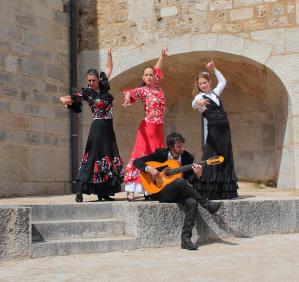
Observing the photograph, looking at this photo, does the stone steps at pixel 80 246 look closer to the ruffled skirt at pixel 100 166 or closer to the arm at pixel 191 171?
the arm at pixel 191 171

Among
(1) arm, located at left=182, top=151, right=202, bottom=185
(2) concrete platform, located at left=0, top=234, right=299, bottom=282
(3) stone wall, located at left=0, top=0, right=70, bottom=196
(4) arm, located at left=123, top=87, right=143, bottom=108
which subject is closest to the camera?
(2) concrete platform, located at left=0, top=234, right=299, bottom=282

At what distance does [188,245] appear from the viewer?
471 cm

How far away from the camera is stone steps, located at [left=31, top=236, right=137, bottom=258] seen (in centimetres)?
436

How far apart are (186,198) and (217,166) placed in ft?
2.81

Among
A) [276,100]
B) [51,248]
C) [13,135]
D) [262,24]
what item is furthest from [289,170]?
[51,248]

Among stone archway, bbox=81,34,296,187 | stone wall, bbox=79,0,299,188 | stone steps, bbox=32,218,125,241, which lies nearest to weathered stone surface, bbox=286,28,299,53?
stone wall, bbox=79,0,299,188

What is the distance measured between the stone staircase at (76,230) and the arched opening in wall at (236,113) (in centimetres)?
349

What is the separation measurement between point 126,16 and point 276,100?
8.39ft

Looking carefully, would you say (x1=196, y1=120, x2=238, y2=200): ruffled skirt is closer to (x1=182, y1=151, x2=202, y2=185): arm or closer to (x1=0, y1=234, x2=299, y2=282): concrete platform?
(x1=182, y1=151, x2=202, y2=185): arm

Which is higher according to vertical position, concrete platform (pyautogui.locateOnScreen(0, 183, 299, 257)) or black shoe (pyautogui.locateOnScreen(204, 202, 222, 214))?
black shoe (pyautogui.locateOnScreen(204, 202, 222, 214))

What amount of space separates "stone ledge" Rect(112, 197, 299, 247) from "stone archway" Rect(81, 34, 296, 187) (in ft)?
5.66

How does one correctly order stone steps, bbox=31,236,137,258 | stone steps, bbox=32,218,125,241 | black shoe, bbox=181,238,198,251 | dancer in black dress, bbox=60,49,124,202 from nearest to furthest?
stone steps, bbox=31,236,137,258
stone steps, bbox=32,218,125,241
black shoe, bbox=181,238,198,251
dancer in black dress, bbox=60,49,124,202

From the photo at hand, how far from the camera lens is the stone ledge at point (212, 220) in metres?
4.77

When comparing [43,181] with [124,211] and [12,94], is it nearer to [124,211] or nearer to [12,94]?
[12,94]
